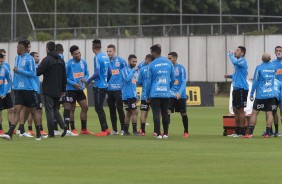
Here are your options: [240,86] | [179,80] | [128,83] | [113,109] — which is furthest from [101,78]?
[240,86]

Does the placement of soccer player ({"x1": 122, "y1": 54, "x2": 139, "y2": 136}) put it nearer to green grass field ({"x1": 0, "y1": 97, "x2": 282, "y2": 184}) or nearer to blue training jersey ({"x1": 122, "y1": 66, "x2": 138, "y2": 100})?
blue training jersey ({"x1": 122, "y1": 66, "x2": 138, "y2": 100})

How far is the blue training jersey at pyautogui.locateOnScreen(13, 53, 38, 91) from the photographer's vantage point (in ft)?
77.8

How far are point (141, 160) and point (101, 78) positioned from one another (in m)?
8.90

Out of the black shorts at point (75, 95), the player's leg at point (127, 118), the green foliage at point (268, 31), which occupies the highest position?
the green foliage at point (268, 31)

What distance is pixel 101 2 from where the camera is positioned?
75.1m

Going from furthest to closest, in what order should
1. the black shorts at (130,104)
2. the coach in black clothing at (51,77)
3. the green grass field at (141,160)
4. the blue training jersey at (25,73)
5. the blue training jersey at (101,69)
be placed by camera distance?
the black shorts at (130,104) < the blue training jersey at (101,69) < the coach in black clothing at (51,77) < the blue training jersey at (25,73) < the green grass field at (141,160)

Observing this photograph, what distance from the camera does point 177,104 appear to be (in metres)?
25.9

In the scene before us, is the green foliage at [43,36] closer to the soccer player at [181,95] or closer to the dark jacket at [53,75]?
the soccer player at [181,95]

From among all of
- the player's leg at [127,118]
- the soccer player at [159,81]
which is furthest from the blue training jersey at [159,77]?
the player's leg at [127,118]

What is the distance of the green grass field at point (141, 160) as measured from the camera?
1506cm

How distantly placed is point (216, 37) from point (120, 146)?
42.2 m

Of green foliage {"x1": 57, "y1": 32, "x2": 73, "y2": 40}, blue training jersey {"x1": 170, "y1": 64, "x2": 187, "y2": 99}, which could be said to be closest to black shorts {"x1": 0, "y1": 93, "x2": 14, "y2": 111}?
blue training jersey {"x1": 170, "y1": 64, "x2": 187, "y2": 99}

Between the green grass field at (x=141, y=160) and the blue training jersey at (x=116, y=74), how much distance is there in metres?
1.71

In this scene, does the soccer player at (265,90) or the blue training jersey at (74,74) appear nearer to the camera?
the soccer player at (265,90)
